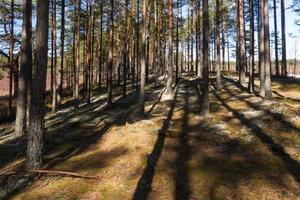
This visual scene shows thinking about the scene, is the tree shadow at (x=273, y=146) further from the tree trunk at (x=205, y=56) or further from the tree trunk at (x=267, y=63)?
the tree trunk at (x=267, y=63)

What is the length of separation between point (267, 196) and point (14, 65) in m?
25.4

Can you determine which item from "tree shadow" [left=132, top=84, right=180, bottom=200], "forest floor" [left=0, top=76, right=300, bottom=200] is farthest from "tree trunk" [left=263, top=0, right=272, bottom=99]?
"tree shadow" [left=132, top=84, right=180, bottom=200]

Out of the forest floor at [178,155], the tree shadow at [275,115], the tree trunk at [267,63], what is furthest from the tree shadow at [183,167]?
the tree trunk at [267,63]

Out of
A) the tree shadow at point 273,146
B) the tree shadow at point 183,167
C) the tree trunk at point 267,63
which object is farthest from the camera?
the tree trunk at point 267,63

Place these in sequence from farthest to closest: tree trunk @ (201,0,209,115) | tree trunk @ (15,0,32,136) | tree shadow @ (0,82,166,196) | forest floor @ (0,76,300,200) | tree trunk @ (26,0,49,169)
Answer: tree trunk @ (201,0,209,115)
tree trunk @ (15,0,32,136)
tree shadow @ (0,82,166,196)
tree trunk @ (26,0,49,169)
forest floor @ (0,76,300,200)

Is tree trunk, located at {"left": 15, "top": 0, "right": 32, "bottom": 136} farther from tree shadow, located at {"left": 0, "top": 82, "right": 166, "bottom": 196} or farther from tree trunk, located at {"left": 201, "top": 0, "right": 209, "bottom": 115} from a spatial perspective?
tree trunk, located at {"left": 201, "top": 0, "right": 209, "bottom": 115}

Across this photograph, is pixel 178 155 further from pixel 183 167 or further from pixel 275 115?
pixel 275 115

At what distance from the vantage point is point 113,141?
49.9 feet

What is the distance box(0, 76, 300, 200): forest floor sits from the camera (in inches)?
393

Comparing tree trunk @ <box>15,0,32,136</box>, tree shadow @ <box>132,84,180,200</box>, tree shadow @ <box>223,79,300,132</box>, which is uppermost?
tree trunk @ <box>15,0,32,136</box>

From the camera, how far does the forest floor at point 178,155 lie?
9.99m

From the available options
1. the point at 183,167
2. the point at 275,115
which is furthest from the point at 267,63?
the point at 183,167

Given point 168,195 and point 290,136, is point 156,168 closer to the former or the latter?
point 168,195

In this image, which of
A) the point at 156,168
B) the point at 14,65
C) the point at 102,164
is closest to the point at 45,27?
the point at 102,164
